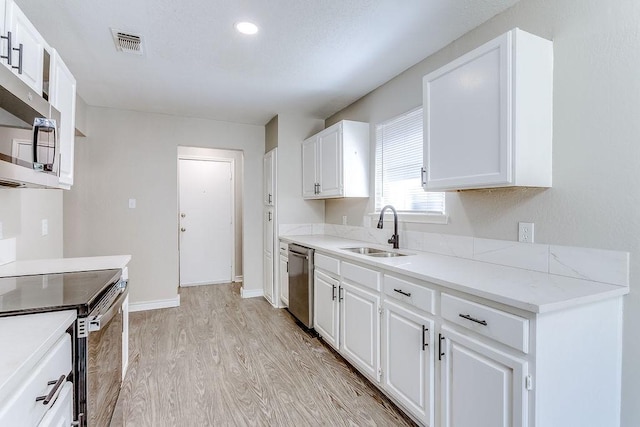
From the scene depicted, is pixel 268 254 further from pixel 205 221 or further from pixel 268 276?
pixel 205 221

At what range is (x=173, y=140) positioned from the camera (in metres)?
4.11

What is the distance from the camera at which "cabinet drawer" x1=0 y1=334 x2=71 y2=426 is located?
0.74 m

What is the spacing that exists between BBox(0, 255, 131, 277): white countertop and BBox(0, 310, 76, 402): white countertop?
909 millimetres

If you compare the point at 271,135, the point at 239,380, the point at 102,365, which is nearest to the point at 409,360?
the point at 239,380

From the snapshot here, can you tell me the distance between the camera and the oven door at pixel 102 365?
1.28 metres

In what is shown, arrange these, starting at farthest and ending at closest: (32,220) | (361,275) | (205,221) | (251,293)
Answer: (205,221) < (251,293) < (32,220) < (361,275)

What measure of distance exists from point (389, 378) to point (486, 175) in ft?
4.38

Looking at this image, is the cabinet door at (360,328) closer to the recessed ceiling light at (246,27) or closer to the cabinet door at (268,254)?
the cabinet door at (268,254)

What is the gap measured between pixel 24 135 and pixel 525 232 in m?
2.51

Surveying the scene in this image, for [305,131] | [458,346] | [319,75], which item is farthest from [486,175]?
[305,131]

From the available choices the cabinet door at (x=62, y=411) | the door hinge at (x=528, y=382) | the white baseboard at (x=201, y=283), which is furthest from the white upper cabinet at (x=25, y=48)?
Answer: the white baseboard at (x=201, y=283)

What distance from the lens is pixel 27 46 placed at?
1.58 meters

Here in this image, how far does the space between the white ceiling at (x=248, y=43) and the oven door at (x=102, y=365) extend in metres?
1.75

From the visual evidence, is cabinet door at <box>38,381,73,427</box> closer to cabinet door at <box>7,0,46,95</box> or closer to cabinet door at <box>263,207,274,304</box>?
cabinet door at <box>7,0,46,95</box>
